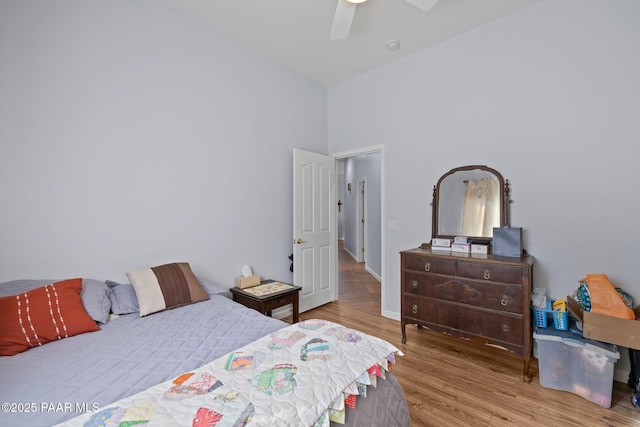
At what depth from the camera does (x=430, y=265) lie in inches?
99.6

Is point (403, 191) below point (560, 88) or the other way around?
below

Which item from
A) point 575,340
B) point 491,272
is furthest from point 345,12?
point 575,340

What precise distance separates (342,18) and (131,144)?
190 cm

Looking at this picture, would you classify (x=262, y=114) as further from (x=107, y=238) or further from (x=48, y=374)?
(x=48, y=374)

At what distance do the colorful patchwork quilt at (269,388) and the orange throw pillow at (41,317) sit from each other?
2.92 ft

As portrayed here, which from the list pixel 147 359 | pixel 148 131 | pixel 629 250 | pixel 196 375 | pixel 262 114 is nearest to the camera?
pixel 196 375

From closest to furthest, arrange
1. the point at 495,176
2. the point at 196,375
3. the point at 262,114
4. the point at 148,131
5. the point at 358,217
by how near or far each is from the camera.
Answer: the point at 196,375 → the point at 148,131 → the point at 495,176 → the point at 262,114 → the point at 358,217

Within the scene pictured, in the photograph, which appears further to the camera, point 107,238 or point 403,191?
point 403,191

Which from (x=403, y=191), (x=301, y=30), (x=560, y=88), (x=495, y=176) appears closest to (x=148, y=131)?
(x=301, y=30)

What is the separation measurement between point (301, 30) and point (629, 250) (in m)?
3.28

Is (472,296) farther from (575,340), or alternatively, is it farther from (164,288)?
(164,288)

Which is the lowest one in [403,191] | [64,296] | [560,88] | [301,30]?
[64,296]

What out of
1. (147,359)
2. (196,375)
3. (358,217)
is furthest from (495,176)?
(358,217)

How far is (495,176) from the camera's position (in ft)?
8.54
